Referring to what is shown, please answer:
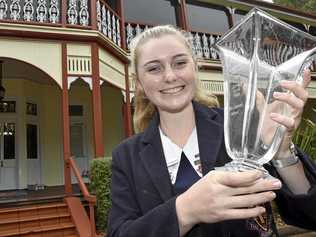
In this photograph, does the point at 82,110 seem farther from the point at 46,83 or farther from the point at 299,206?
the point at 299,206

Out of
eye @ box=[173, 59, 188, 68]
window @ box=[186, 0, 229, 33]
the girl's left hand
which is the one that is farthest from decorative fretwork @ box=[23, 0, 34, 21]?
the girl's left hand

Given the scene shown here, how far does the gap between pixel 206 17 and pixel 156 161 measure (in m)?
14.3

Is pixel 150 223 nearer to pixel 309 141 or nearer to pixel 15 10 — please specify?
pixel 309 141

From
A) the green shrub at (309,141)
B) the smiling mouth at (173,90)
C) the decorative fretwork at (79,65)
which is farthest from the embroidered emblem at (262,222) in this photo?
the decorative fretwork at (79,65)

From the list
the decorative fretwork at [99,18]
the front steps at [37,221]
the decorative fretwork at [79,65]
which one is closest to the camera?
the front steps at [37,221]

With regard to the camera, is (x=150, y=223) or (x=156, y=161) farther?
(x=156, y=161)

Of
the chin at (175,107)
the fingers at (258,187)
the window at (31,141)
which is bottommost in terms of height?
the fingers at (258,187)

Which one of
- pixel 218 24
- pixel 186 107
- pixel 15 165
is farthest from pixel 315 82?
pixel 186 107

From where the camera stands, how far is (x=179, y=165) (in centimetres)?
135

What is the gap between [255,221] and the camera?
1175 millimetres

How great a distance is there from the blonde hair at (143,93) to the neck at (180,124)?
12 centimetres

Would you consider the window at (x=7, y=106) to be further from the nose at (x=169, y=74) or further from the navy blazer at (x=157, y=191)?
the nose at (x=169, y=74)

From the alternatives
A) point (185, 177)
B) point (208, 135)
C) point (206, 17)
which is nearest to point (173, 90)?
point (208, 135)

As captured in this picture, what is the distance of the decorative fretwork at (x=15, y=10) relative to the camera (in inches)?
344
